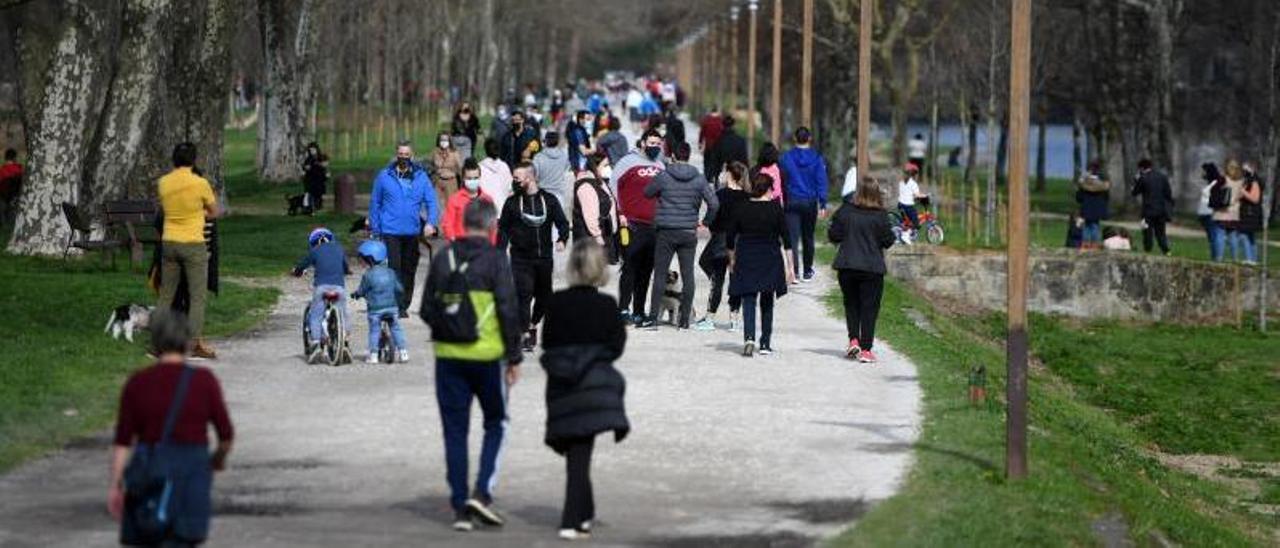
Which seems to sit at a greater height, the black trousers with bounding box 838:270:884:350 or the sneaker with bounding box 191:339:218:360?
the black trousers with bounding box 838:270:884:350

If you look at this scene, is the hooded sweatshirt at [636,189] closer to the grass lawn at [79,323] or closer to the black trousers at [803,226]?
the grass lawn at [79,323]

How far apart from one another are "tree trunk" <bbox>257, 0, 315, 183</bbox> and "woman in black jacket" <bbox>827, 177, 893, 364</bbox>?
33.4 m

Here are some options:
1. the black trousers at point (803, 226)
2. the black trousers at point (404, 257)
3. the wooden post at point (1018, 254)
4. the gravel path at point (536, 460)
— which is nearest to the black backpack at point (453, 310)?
the gravel path at point (536, 460)

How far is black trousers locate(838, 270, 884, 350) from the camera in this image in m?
22.4

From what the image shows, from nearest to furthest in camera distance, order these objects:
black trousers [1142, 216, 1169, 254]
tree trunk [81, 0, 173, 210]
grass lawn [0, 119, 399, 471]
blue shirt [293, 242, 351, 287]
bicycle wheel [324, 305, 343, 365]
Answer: grass lawn [0, 119, 399, 471]
blue shirt [293, 242, 351, 287]
bicycle wheel [324, 305, 343, 365]
tree trunk [81, 0, 173, 210]
black trousers [1142, 216, 1169, 254]

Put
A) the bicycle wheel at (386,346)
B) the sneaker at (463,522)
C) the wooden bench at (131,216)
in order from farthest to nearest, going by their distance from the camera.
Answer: the wooden bench at (131,216) → the bicycle wheel at (386,346) → the sneaker at (463,522)

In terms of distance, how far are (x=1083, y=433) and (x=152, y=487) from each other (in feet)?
38.8

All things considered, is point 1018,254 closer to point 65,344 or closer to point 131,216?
point 65,344

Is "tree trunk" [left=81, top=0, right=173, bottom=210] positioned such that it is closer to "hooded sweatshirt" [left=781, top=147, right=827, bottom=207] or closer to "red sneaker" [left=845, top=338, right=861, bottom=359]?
"hooded sweatshirt" [left=781, top=147, right=827, bottom=207]

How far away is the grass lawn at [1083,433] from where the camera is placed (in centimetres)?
1535

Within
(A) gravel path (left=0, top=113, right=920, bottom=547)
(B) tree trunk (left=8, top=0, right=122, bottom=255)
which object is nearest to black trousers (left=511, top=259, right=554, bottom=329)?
(A) gravel path (left=0, top=113, right=920, bottom=547)

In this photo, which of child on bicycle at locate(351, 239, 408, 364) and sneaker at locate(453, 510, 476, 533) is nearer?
sneaker at locate(453, 510, 476, 533)

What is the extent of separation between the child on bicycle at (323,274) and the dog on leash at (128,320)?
6.49ft

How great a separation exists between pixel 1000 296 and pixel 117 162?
40.2ft
